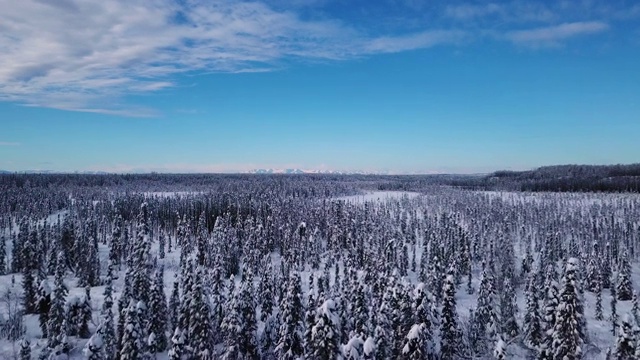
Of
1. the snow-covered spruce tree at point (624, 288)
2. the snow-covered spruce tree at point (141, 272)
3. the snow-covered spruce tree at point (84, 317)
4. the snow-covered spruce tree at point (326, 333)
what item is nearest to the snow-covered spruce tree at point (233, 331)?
the snow-covered spruce tree at point (326, 333)

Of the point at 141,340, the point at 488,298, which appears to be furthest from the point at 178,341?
the point at 488,298

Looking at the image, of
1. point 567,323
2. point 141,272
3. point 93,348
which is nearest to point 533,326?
point 567,323

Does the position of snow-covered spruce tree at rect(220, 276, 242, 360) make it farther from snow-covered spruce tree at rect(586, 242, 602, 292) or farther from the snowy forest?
snow-covered spruce tree at rect(586, 242, 602, 292)

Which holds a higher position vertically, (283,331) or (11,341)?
(283,331)

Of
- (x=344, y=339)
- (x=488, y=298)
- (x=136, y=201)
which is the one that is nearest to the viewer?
(x=344, y=339)

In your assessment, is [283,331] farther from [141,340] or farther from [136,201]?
[136,201]

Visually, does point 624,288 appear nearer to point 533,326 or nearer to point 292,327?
point 533,326

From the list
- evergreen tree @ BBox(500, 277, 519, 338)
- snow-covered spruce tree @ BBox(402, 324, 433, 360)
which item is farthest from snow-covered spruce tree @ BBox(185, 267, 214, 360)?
evergreen tree @ BBox(500, 277, 519, 338)
